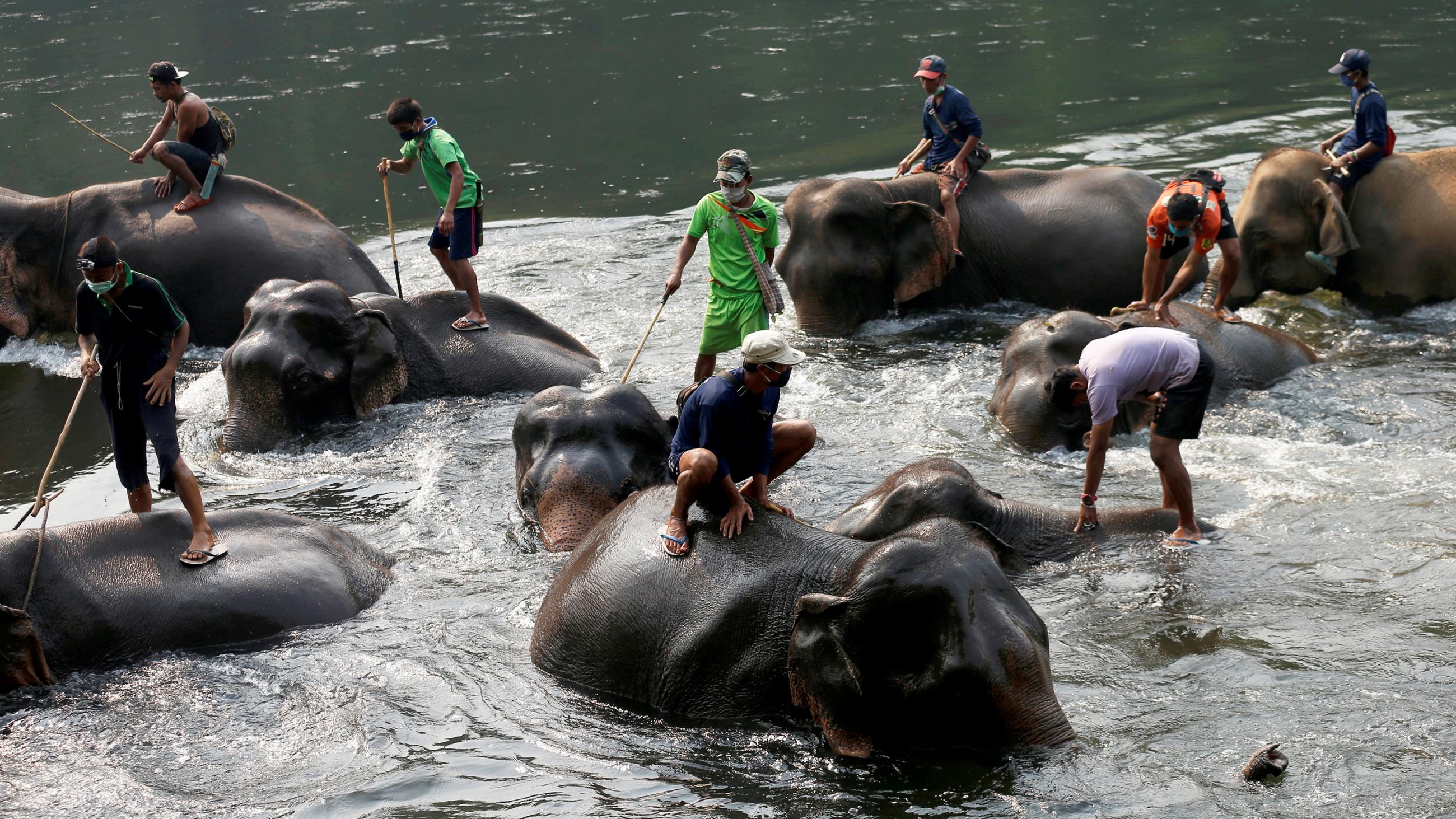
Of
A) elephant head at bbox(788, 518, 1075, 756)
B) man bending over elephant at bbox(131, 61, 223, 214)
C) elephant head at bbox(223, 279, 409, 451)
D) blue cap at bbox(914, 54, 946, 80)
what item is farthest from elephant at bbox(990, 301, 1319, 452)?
man bending over elephant at bbox(131, 61, 223, 214)

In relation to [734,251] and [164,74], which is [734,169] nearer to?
[734,251]

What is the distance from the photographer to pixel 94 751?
547 centimetres

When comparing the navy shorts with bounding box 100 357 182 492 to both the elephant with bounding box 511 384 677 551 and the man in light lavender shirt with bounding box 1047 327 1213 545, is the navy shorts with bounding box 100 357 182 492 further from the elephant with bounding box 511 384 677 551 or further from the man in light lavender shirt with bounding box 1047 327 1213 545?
the man in light lavender shirt with bounding box 1047 327 1213 545

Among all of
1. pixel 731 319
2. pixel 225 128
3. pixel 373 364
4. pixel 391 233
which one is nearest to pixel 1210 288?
pixel 731 319

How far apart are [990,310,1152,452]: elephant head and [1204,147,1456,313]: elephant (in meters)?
2.68

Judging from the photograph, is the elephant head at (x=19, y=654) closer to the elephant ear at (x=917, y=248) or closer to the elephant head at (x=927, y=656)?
the elephant head at (x=927, y=656)

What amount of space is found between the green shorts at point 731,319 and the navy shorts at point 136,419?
334 cm

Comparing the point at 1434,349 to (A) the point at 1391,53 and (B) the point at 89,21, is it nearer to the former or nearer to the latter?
(A) the point at 1391,53

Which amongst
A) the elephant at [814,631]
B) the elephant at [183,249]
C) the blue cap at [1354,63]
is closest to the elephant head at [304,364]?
the elephant at [183,249]

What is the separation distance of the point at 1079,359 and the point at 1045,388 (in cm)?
47

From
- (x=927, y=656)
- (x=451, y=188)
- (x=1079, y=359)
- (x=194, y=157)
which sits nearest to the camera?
(x=927, y=656)

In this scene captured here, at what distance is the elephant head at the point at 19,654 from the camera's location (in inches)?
224

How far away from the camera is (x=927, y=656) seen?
4660 mm

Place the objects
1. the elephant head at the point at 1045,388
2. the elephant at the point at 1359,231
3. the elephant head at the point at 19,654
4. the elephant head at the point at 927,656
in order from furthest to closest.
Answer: the elephant at the point at 1359,231 → the elephant head at the point at 1045,388 → the elephant head at the point at 19,654 → the elephant head at the point at 927,656
